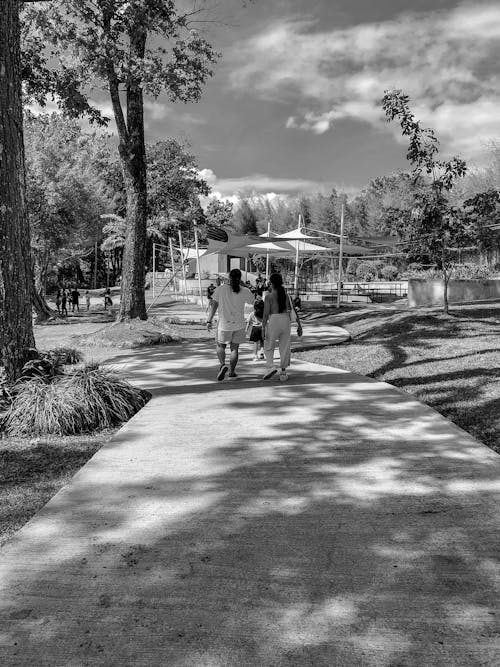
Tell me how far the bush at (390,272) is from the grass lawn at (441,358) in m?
27.6

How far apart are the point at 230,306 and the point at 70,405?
114 inches

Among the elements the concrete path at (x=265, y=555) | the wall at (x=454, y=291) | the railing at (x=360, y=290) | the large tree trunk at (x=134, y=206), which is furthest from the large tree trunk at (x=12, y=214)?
the railing at (x=360, y=290)

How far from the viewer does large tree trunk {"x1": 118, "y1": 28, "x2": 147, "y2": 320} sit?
14.0 meters

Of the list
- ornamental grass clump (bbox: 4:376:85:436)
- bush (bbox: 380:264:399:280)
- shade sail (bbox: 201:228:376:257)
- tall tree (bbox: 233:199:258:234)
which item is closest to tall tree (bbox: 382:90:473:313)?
shade sail (bbox: 201:228:376:257)

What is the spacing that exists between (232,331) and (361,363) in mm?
3351

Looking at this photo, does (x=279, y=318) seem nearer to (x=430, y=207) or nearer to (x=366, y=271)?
(x=430, y=207)

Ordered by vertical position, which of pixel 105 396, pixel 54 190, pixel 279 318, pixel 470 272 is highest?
pixel 54 190

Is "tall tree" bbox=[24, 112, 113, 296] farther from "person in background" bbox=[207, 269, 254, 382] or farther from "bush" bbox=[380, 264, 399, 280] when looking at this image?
"bush" bbox=[380, 264, 399, 280]

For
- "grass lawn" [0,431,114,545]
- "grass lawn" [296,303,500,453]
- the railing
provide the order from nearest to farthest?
1. "grass lawn" [0,431,114,545]
2. "grass lawn" [296,303,500,453]
3. the railing

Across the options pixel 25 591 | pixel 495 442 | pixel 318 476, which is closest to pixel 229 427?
pixel 318 476

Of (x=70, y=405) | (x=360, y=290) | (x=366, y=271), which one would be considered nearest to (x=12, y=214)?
(x=70, y=405)

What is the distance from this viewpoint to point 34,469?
4.78 meters

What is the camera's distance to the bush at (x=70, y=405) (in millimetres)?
5727

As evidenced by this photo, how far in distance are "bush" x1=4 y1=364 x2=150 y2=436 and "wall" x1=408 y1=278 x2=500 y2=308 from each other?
56.2 ft
